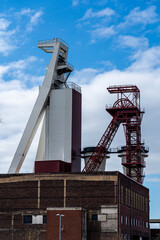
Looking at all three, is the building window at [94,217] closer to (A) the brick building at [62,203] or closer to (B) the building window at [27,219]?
(A) the brick building at [62,203]

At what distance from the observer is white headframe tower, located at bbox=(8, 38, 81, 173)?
83.1 metres

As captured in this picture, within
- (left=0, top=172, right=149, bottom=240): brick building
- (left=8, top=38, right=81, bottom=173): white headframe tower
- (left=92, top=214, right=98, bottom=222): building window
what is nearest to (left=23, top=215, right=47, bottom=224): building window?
(left=0, top=172, right=149, bottom=240): brick building

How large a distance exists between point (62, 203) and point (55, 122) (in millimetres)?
18345

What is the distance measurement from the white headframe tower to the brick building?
990 cm

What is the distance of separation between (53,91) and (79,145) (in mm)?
10413

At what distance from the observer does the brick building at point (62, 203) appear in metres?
68.1

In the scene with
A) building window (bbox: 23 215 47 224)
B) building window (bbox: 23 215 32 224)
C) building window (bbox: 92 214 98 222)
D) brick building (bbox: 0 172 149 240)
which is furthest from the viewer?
building window (bbox: 23 215 32 224)

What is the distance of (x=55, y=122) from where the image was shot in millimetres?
84375

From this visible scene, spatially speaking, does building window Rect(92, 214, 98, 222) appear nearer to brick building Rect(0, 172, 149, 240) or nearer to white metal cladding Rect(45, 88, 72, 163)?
brick building Rect(0, 172, 149, 240)

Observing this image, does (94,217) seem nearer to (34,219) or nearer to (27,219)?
(34,219)

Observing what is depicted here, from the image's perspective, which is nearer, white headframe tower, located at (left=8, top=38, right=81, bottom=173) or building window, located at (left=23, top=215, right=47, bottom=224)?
building window, located at (left=23, top=215, right=47, bottom=224)

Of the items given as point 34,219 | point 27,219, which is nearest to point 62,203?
point 34,219

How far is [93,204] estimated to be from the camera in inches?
2724

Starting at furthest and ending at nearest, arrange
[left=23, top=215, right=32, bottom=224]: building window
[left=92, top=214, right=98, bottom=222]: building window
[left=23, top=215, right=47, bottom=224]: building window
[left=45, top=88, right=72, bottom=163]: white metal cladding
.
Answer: [left=45, top=88, right=72, bottom=163]: white metal cladding
[left=23, top=215, right=32, bottom=224]: building window
[left=23, top=215, right=47, bottom=224]: building window
[left=92, top=214, right=98, bottom=222]: building window
